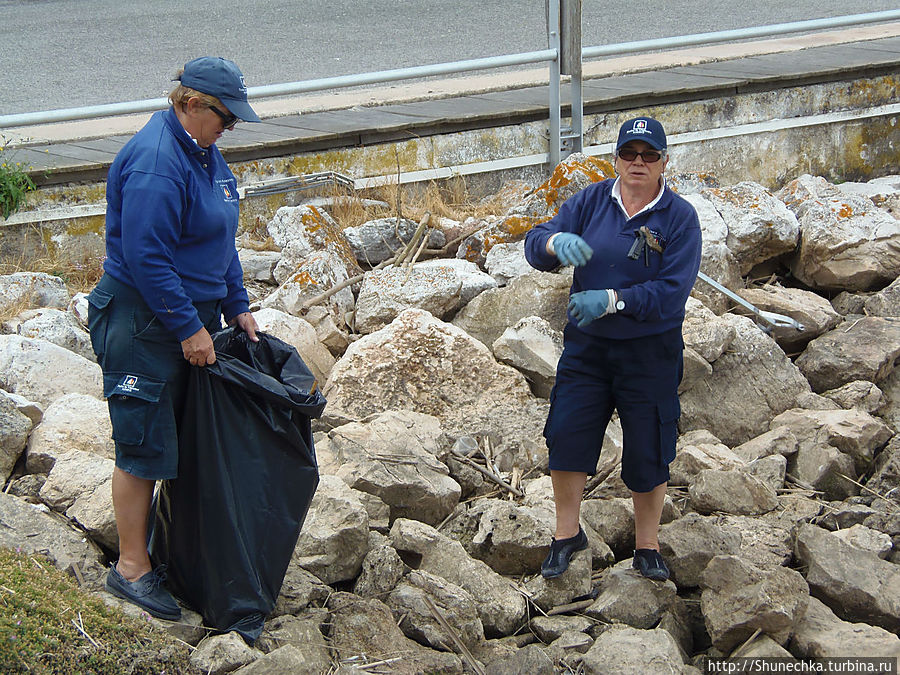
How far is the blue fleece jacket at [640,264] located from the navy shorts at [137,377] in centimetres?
124

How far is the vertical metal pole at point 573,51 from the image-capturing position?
19.2 ft

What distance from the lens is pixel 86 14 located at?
413 inches

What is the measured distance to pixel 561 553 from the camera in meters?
3.19

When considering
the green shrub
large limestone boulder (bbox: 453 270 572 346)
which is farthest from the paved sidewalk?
large limestone boulder (bbox: 453 270 572 346)

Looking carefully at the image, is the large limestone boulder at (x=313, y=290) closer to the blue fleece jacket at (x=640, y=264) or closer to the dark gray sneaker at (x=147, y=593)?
the blue fleece jacket at (x=640, y=264)

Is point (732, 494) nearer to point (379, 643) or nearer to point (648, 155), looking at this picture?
point (648, 155)

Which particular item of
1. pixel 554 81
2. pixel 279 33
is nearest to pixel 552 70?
pixel 554 81

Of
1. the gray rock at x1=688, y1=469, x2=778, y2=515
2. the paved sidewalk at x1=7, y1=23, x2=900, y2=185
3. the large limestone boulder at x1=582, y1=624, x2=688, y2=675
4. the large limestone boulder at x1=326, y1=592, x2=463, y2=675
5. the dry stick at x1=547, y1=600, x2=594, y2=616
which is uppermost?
the paved sidewalk at x1=7, y1=23, x2=900, y2=185

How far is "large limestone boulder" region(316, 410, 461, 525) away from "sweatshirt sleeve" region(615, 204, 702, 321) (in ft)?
3.62

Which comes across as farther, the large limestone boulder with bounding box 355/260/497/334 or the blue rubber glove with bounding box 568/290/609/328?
the large limestone boulder with bounding box 355/260/497/334

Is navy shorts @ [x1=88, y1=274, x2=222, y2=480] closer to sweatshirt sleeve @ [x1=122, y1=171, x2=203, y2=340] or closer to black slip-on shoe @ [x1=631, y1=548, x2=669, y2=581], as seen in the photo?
sweatshirt sleeve @ [x1=122, y1=171, x2=203, y2=340]

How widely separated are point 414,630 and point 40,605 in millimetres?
1068

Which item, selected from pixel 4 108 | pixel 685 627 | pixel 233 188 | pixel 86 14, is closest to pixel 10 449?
pixel 233 188

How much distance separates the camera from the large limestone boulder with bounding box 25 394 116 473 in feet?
11.3
